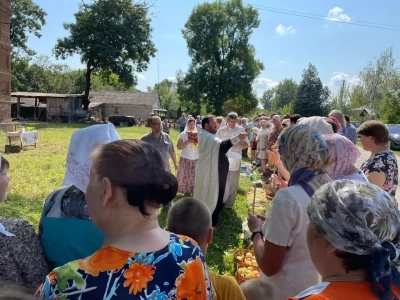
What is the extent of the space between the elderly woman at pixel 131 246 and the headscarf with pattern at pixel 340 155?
1.73 metres

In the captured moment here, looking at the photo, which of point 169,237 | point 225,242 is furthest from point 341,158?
point 225,242

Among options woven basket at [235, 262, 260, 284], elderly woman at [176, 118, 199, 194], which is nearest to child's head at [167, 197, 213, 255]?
woven basket at [235, 262, 260, 284]

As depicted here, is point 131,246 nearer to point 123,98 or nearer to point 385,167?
point 385,167

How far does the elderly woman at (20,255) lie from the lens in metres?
1.58

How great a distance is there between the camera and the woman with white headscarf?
68.9 inches

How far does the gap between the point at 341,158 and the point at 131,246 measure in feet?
6.69

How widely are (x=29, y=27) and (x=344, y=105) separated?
41172mm

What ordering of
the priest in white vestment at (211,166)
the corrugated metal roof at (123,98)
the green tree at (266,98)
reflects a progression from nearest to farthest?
the priest in white vestment at (211,166)
the corrugated metal roof at (123,98)
the green tree at (266,98)

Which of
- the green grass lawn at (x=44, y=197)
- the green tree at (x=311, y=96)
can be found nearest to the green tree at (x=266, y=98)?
the green tree at (x=311, y=96)

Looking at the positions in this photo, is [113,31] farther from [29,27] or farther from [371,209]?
[371,209]

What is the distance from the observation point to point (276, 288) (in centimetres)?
205

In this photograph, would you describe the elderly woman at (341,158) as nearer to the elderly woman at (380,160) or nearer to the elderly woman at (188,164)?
the elderly woman at (380,160)

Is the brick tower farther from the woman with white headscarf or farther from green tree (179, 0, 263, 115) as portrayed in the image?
the woman with white headscarf

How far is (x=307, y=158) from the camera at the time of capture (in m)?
2.02
